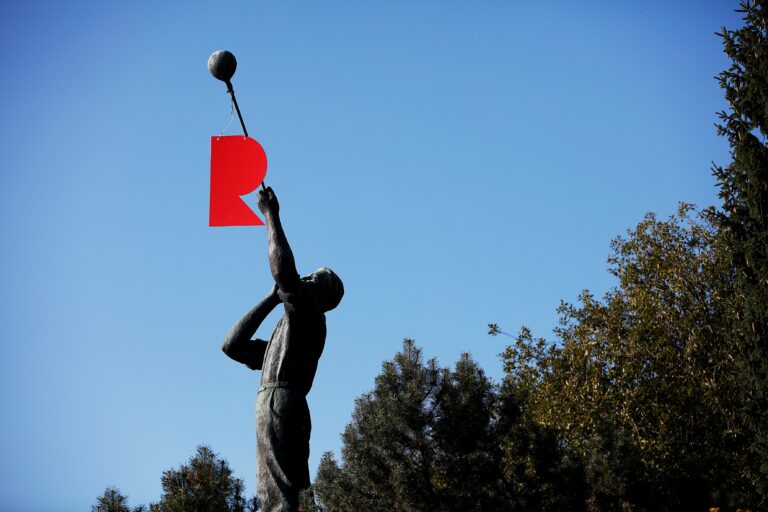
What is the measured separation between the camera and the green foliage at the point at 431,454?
1084cm

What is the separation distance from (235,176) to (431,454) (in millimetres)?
4906

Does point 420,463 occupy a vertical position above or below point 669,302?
below

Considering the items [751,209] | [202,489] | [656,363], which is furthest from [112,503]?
[656,363]

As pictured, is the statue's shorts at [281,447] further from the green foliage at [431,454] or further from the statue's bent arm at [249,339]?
the green foliage at [431,454]

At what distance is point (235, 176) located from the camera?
8062 mm

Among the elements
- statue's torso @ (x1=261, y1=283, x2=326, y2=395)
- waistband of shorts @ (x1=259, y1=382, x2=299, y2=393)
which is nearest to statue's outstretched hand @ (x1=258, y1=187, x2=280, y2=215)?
statue's torso @ (x1=261, y1=283, x2=326, y2=395)

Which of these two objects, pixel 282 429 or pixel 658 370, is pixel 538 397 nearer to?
pixel 658 370

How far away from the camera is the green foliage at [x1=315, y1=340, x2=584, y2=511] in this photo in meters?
10.8

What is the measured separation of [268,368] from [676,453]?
1574 cm

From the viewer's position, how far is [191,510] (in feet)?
29.6

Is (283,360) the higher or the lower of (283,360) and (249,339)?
the lower

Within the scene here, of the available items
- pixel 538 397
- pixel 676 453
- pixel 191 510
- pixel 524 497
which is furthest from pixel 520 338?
pixel 191 510

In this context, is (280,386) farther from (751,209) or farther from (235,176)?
(751,209)

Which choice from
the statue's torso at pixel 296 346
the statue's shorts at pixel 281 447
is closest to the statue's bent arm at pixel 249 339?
the statue's torso at pixel 296 346
